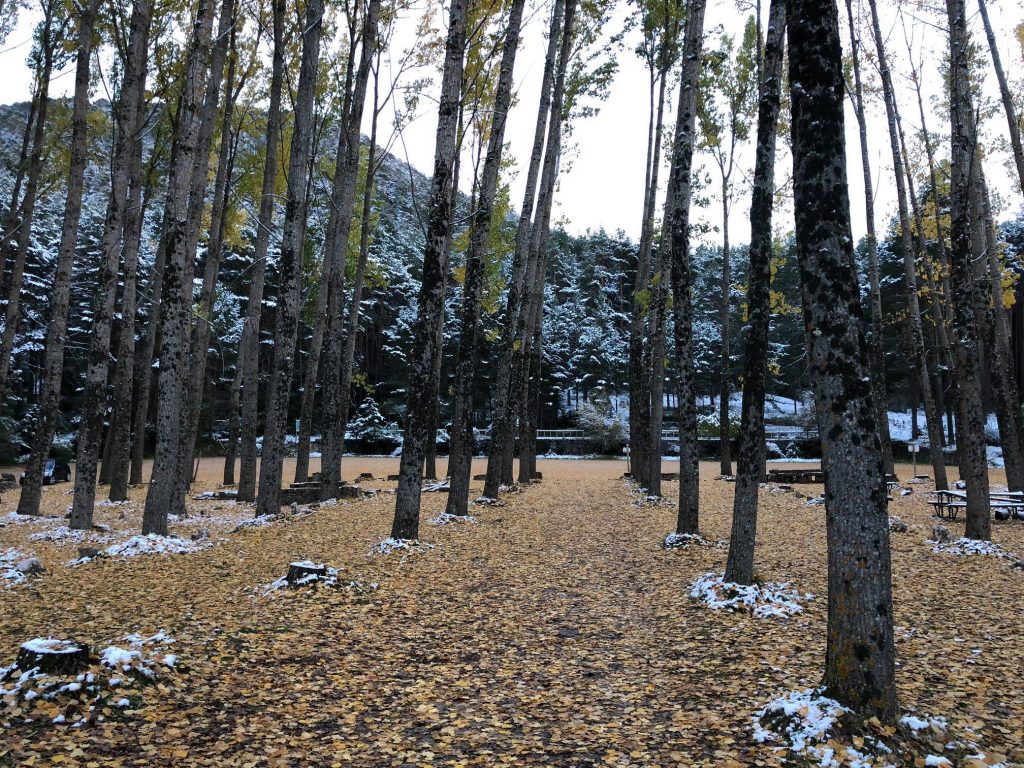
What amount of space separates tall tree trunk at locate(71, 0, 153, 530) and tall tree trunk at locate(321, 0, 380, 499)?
3.72 m

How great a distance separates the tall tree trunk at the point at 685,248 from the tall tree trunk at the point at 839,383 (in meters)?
4.75

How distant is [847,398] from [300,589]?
5.36 m

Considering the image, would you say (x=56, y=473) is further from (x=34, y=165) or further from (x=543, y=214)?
(x=543, y=214)

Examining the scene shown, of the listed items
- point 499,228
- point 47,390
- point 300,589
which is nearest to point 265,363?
point 499,228

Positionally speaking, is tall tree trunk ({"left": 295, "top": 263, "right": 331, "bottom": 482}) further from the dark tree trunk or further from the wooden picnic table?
the wooden picnic table

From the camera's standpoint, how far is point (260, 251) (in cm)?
1284

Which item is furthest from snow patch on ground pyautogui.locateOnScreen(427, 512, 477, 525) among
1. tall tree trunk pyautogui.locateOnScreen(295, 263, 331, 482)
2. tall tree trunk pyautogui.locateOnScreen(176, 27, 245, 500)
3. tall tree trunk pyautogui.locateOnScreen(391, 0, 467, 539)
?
tall tree trunk pyautogui.locateOnScreen(295, 263, 331, 482)

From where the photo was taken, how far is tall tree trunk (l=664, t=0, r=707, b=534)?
8367 millimetres

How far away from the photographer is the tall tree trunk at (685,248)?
27.5ft

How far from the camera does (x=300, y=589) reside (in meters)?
6.25

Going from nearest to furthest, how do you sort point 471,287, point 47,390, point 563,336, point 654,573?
1. point 654,573
2. point 47,390
3. point 471,287
4. point 563,336

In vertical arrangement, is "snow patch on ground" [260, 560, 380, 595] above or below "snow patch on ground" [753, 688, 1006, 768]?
below

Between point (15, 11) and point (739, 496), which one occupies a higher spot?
point (15, 11)

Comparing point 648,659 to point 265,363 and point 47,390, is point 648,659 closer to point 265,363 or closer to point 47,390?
point 47,390
